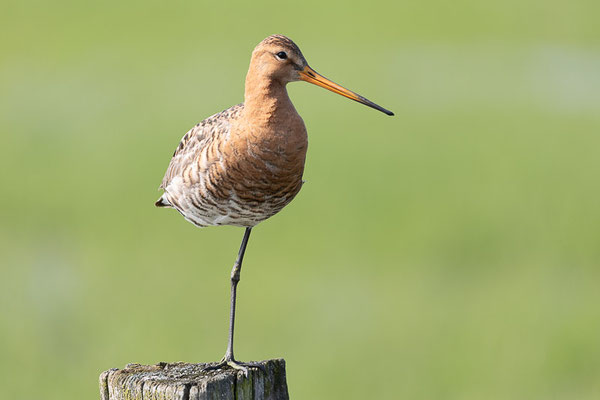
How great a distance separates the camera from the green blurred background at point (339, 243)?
930 cm

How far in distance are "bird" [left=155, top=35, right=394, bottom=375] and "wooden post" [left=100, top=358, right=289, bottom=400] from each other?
0.71 ft

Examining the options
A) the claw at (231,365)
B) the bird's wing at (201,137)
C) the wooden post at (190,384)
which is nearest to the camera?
the wooden post at (190,384)

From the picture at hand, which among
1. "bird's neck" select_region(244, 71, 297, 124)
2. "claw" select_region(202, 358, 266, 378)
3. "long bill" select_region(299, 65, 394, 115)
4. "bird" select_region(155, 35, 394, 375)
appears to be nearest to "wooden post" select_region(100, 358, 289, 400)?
"claw" select_region(202, 358, 266, 378)

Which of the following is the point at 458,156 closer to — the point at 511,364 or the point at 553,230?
the point at 553,230

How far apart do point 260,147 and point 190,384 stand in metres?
1.28

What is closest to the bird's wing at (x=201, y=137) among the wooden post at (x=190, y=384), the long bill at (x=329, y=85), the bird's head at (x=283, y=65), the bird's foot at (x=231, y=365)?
the bird's head at (x=283, y=65)

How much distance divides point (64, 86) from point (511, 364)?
12.8 m

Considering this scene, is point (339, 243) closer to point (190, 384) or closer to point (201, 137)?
point (201, 137)

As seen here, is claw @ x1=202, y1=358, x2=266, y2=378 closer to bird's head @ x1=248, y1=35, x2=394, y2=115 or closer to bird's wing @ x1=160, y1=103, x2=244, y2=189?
bird's wing @ x1=160, y1=103, x2=244, y2=189

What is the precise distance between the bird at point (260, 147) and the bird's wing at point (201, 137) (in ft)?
0.04

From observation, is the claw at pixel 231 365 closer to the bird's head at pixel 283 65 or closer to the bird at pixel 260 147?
the bird at pixel 260 147

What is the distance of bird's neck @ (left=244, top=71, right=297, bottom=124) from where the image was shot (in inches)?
188

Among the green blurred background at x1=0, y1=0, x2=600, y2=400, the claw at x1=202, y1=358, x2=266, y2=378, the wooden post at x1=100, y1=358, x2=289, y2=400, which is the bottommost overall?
the wooden post at x1=100, y1=358, x2=289, y2=400

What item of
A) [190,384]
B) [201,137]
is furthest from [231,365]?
[201,137]
